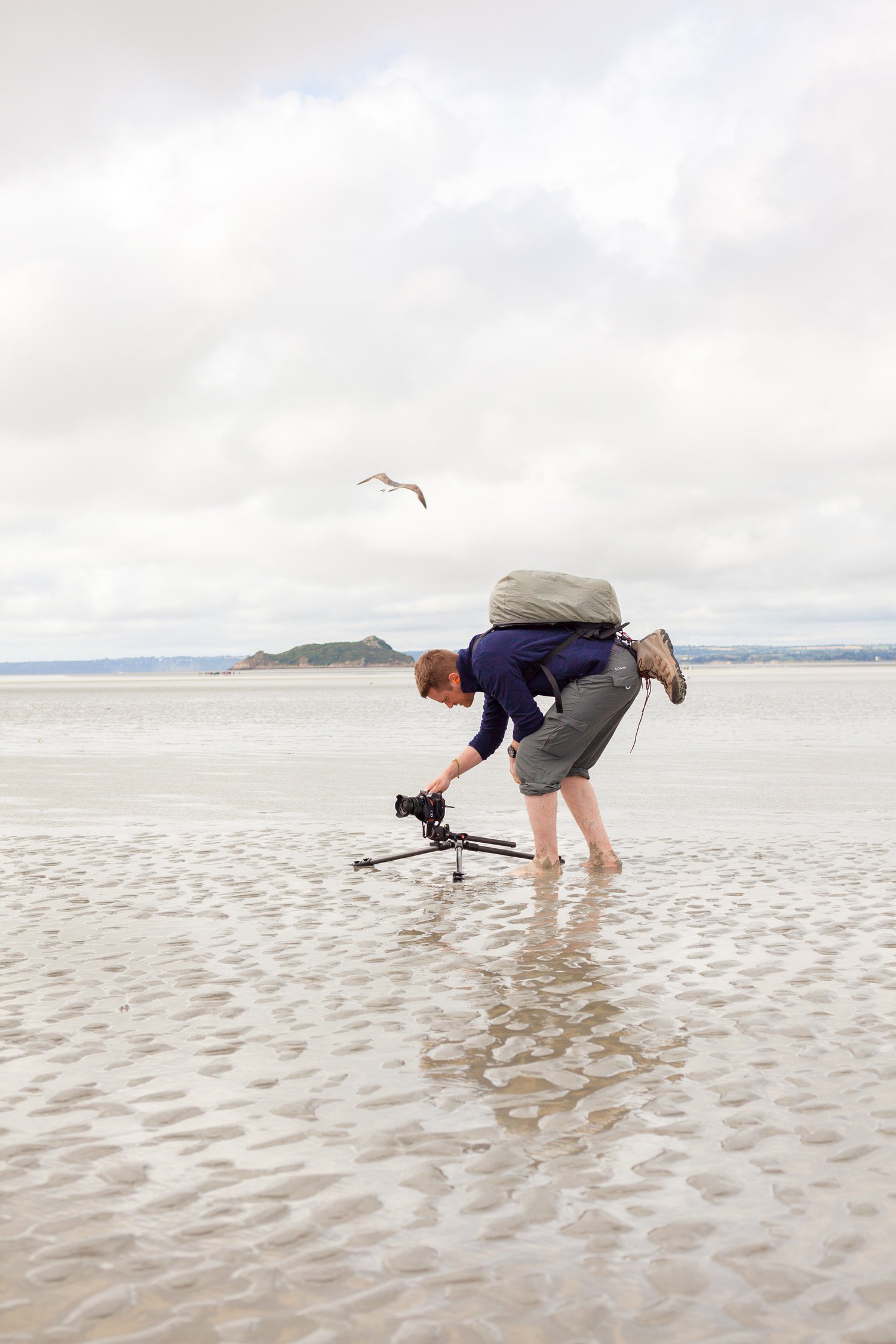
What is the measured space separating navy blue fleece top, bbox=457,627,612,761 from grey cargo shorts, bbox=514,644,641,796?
2.7 inches

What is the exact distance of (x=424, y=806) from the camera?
7.95m

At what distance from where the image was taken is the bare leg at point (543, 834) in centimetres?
782

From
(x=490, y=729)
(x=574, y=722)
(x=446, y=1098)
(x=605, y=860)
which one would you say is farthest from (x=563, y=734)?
(x=446, y=1098)

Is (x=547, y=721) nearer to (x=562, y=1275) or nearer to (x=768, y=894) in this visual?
(x=768, y=894)

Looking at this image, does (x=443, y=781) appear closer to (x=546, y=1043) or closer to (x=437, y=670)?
(x=437, y=670)

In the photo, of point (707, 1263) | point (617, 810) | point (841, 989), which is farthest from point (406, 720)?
point (707, 1263)

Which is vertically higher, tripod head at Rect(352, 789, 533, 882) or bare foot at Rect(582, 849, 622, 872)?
tripod head at Rect(352, 789, 533, 882)

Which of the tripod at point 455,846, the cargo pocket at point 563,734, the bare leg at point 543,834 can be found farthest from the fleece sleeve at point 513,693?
the tripod at point 455,846

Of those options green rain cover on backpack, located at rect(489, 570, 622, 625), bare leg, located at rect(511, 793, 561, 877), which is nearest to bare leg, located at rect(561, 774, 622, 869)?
bare leg, located at rect(511, 793, 561, 877)

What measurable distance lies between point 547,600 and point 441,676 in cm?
95

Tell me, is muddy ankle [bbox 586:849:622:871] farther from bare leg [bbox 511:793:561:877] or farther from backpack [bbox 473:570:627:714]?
backpack [bbox 473:570:627:714]

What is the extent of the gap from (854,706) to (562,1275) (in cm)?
4187

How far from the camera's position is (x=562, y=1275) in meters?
2.61

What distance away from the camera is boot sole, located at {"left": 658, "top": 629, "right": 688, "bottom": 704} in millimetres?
7672
